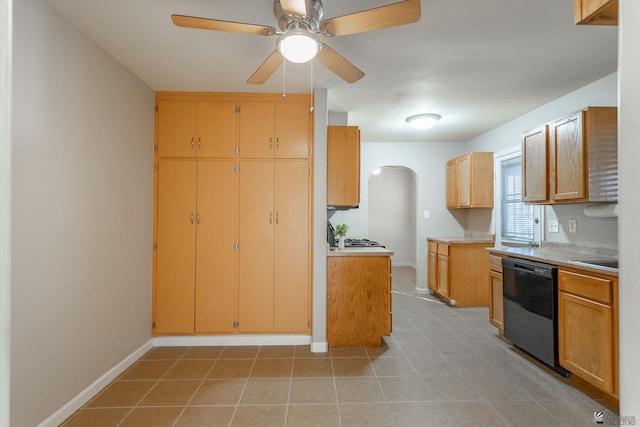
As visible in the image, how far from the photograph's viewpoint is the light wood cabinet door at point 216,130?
325 centimetres

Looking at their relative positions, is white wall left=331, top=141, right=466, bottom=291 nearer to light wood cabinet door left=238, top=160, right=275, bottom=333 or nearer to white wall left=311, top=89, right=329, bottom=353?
white wall left=311, top=89, right=329, bottom=353

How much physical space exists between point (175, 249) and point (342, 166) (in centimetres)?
191

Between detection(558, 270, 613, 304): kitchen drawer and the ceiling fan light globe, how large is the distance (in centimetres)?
238

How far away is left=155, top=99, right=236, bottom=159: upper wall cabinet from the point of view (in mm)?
3234

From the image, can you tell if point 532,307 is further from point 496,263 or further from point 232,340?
point 232,340

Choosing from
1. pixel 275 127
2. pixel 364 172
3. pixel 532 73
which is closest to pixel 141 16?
pixel 275 127

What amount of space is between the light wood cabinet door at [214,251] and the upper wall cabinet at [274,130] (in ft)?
1.17

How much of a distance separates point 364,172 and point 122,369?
13.7 ft

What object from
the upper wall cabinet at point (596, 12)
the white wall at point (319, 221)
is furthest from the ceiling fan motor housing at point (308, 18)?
the white wall at point (319, 221)

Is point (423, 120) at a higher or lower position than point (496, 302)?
higher

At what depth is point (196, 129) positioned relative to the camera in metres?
3.25

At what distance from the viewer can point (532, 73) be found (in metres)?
2.85

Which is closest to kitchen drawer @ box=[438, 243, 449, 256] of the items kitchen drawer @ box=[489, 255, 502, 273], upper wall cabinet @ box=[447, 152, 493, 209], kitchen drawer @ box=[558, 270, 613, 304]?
upper wall cabinet @ box=[447, 152, 493, 209]

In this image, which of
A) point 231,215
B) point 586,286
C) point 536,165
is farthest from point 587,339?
point 231,215
